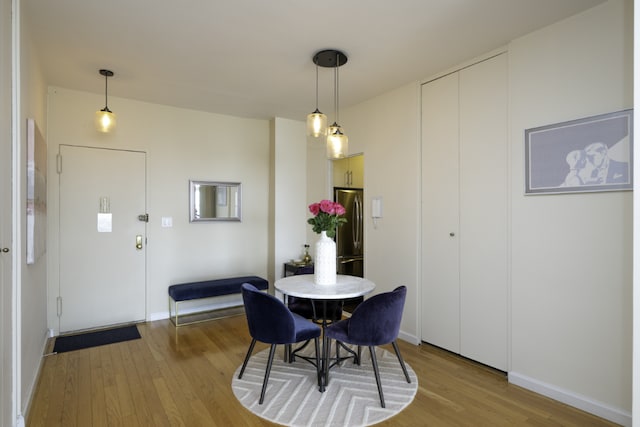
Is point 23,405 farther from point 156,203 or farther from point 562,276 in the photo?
point 562,276

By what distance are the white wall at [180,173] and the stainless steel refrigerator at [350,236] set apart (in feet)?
3.43

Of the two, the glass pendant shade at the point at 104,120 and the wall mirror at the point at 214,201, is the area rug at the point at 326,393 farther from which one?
the glass pendant shade at the point at 104,120

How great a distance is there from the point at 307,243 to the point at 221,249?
1163 millimetres

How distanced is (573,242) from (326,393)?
194 centimetres

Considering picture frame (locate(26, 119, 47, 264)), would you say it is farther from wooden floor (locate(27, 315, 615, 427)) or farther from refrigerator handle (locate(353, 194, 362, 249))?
refrigerator handle (locate(353, 194, 362, 249))

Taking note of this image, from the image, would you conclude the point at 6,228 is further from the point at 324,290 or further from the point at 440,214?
the point at 440,214

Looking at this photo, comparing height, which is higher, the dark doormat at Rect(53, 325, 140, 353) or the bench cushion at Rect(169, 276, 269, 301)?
the bench cushion at Rect(169, 276, 269, 301)

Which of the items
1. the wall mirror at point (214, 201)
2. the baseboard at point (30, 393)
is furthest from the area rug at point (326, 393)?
the wall mirror at point (214, 201)

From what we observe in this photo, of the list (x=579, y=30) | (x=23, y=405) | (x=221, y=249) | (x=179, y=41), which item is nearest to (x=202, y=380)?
(x=23, y=405)

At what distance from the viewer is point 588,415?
2.26m

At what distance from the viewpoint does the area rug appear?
2219 millimetres

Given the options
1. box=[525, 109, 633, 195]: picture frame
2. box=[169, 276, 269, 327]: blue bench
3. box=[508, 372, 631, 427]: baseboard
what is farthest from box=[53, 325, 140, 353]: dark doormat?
box=[525, 109, 633, 195]: picture frame

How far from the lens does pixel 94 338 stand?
3.57m

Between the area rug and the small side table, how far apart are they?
1378 mm
